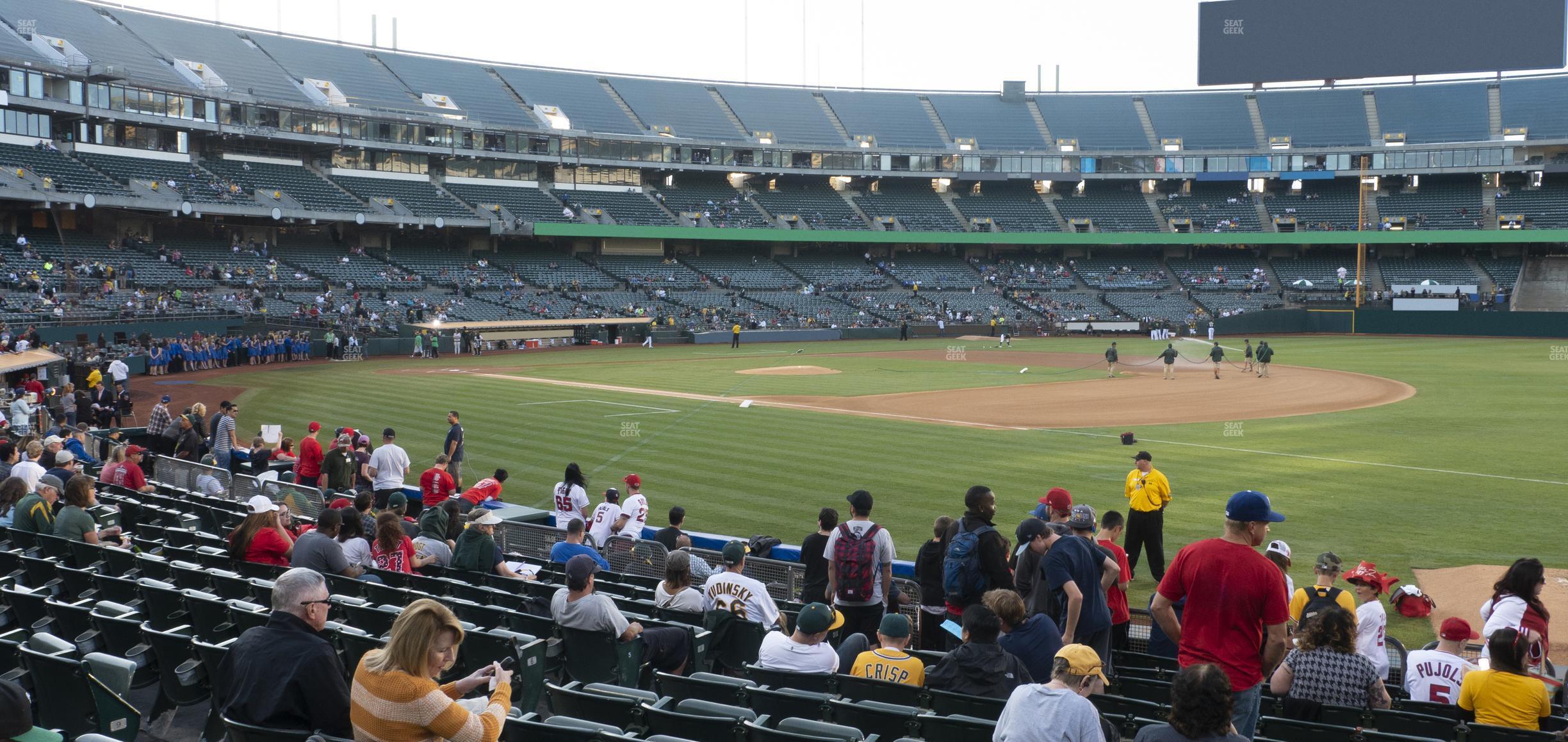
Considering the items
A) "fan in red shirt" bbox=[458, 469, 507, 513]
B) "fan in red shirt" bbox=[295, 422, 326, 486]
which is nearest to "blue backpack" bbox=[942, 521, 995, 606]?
"fan in red shirt" bbox=[458, 469, 507, 513]

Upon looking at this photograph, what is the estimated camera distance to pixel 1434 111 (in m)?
89.2

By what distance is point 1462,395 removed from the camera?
36.2 m

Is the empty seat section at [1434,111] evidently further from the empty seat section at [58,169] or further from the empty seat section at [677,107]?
the empty seat section at [58,169]

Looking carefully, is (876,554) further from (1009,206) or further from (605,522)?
(1009,206)

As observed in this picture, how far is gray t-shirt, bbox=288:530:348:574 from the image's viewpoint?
A: 32.6ft

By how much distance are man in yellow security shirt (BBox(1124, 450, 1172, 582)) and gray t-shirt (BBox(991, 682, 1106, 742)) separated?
9155mm

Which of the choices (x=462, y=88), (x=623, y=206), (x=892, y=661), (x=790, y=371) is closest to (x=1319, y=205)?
(x=623, y=206)

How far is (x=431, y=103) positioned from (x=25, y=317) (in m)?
40.4

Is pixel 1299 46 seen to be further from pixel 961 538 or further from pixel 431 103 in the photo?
pixel 961 538

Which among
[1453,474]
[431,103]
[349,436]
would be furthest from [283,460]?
[431,103]

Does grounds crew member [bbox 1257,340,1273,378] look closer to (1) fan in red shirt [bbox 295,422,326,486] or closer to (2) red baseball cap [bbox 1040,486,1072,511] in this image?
(2) red baseball cap [bbox 1040,486,1072,511]

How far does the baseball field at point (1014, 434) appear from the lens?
18234mm

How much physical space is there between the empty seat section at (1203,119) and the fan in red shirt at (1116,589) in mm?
89334

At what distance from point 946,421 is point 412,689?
27031 mm
